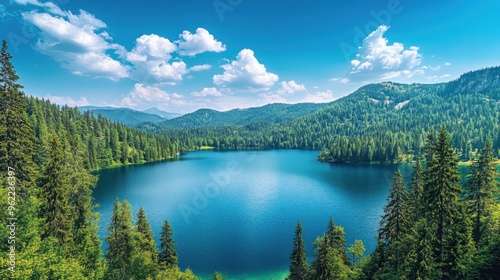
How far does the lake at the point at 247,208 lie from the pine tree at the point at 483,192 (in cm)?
2790

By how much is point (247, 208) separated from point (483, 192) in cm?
6092

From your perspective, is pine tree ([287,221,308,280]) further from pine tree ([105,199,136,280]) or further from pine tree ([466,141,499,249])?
pine tree ([105,199,136,280])

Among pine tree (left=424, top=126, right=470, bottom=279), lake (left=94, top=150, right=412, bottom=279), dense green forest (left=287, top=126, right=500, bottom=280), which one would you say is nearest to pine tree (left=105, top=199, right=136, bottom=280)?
lake (left=94, top=150, right=412, bottom=279)

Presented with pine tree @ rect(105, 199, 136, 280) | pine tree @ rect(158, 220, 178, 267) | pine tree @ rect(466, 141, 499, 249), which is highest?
pine tree @ rect(466, 141, 499, 249)

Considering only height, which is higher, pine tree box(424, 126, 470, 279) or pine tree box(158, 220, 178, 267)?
pine tree box(424, 126, 470, 279)

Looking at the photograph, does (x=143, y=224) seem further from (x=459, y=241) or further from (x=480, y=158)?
(x=480, y=158)

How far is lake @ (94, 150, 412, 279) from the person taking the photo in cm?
5350

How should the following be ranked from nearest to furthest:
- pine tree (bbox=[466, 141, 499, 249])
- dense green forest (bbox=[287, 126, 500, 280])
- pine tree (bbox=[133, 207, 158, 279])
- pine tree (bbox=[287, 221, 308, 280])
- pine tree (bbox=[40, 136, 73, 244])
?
dense green forest (bbox=[287, 126, 500, 280]), pine tree (bbox=[40, 136, 73, 244]), pine tree (bbox=[466, 141, 499, 249]), pine tree (bbox=[133, 207, 158, 279]), pine tree (bbox=[287, 221, 308, 280])

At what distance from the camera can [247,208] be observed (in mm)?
82125

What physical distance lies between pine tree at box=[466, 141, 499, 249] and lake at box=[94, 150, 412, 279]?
91.5 feet

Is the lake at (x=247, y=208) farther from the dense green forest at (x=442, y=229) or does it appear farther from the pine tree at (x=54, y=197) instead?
the pine tree at (x=54, y=197)

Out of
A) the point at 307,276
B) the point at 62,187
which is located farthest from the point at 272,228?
the point at 62,187

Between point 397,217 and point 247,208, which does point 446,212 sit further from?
point 247,208

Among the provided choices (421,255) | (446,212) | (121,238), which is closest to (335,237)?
(446,212)
